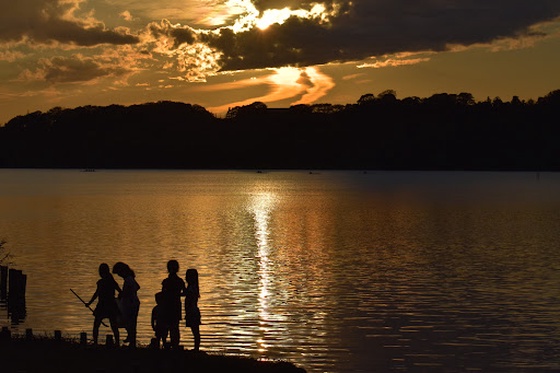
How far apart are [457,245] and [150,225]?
116ft

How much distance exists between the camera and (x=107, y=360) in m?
21.3

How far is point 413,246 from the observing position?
67.4 metres

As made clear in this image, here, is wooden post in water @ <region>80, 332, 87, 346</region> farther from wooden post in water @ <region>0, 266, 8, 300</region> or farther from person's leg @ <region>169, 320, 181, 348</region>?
wooden post in water @ <region>0, 266, 8, 300</region>

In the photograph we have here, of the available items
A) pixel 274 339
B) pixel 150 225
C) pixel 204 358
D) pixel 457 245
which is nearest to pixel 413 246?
pixel 457 245

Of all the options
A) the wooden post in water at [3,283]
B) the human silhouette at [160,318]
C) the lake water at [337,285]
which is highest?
the human silhouette at [160,318]

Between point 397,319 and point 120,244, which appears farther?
point 120,244

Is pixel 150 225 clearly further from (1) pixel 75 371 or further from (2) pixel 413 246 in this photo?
(1) pixel 75 371

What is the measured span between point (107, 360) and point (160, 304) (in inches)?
91.6

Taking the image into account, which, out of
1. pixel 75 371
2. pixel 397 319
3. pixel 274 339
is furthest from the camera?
pixel 397 319

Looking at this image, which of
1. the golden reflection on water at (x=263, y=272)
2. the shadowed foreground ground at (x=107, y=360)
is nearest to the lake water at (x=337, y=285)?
the golden reflection on water at (x=263, y=272)

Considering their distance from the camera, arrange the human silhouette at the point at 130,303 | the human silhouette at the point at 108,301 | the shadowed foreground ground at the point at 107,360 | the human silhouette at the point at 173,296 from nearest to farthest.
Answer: the shadowed foreground ground at the point at 107,360 → the human silhouette at the point at 173,296 → the human silhouette at the point at 130,303 → the human silhouette at the point at 108,301

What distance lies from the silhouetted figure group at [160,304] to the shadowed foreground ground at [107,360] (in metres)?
0.72

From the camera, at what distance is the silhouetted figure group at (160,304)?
74.1 ft

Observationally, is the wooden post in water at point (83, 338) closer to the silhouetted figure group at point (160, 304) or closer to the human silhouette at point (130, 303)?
the silhouetted figure group at point (160, 304)
